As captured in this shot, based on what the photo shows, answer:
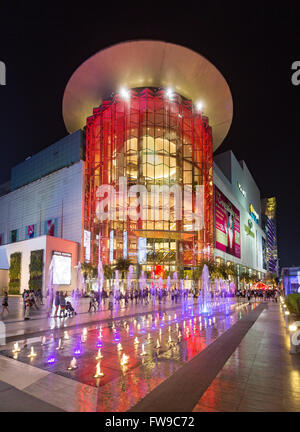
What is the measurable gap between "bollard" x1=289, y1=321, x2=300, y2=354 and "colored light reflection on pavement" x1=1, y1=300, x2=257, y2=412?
2.43 m

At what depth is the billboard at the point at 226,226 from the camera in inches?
2657

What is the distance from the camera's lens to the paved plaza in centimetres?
474

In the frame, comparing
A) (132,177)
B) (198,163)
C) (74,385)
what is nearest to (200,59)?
(198,163)

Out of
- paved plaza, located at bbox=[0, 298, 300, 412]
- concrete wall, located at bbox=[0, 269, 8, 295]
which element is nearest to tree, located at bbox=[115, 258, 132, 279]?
concrete wall, located at bbox=[0, 269, 8, 295]

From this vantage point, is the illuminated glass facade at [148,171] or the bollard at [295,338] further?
the illuminated glass facade at [148,171]

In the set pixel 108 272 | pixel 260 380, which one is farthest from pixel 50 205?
pixel 260 380

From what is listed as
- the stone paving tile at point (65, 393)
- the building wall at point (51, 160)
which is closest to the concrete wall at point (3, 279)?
the building wall at point (51, 160)

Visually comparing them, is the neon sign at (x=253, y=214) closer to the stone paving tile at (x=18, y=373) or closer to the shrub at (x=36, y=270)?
the shrub at (x=36, y=270)

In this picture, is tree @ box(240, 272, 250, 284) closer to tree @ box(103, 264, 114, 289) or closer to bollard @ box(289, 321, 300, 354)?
tree @ box(103, 264, 114, 289)

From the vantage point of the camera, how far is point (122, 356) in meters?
7.86

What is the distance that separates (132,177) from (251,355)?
49.1 meters

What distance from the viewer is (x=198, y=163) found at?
58.4m

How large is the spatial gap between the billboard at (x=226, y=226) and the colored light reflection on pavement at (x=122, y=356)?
5564 centimetres

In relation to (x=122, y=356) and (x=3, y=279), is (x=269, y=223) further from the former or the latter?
(x=122, y=356)
